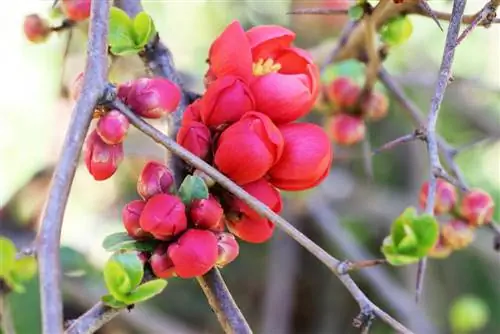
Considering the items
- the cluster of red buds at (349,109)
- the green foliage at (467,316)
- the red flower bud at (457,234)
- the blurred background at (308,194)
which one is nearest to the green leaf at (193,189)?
the red flower bud at (457,234)

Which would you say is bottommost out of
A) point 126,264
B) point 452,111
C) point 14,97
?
point 126,264

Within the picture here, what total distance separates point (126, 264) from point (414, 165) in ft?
3.50

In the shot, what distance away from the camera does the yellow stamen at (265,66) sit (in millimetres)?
546

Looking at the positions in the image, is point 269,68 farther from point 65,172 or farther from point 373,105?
point 373,105

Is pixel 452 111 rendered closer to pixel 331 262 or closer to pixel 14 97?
pixel 14 97

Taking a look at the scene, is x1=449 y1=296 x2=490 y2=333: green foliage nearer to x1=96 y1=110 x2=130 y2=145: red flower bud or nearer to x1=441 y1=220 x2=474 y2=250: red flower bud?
x1=441 y1=220 x2=474 y2=250: red flower bud

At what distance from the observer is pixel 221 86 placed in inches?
19.5

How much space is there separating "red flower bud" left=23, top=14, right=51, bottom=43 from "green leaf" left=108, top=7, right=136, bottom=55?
0.18 m

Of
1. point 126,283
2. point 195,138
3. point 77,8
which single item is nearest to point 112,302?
point 126,283

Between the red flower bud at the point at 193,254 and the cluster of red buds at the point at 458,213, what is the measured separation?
0.28 meters

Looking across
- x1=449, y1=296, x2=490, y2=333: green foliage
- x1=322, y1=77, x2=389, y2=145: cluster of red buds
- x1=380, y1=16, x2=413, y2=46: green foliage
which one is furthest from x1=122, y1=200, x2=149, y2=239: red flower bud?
x1=449, y1=296, x2=490, y2=333: green foliage

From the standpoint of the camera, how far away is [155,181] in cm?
47

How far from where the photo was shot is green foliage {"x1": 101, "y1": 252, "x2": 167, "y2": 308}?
432 mm

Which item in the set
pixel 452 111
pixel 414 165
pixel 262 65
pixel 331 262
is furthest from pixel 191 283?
pixel 331 262
